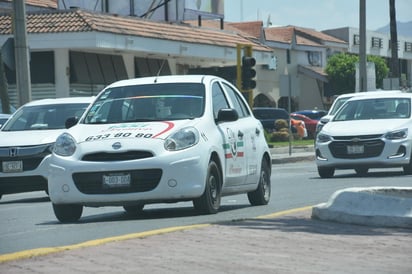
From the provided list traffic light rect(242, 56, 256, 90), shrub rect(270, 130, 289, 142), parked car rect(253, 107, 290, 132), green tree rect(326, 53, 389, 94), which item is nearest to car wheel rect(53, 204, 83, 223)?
traffic light rect(242, 56, 256, 90)

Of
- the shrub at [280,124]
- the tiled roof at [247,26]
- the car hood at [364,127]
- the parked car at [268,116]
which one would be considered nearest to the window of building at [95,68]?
the shrub at [280,124]

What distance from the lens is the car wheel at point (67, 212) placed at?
40.8ft

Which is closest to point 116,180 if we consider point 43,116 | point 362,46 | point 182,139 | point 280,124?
point 182,139

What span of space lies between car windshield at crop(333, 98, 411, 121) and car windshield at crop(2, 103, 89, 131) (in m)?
6.24

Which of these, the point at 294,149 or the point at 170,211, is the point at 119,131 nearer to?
the point at 170,211

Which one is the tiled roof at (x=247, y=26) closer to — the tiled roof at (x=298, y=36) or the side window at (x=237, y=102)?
the tiled roof at (x=298, y=36)

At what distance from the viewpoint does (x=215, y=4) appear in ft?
195

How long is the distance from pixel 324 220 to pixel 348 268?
3.16 meters

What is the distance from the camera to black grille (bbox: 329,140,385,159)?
70.4 feet

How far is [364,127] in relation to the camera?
2177 centimetres

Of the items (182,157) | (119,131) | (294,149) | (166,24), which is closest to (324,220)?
(182,157)

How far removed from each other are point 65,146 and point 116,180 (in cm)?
75

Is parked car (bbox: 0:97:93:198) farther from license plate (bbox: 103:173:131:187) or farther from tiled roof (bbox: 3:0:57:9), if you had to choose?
tiled roof (bbox: 3:0:57:9)

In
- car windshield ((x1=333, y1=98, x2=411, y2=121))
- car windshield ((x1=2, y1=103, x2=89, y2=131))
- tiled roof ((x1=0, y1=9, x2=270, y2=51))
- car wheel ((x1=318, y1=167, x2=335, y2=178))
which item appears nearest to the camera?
car windshield ((x1=2, y1=103, x2=89, y2=131))
